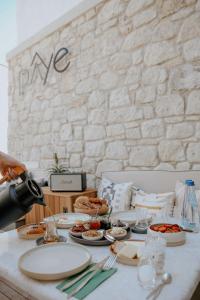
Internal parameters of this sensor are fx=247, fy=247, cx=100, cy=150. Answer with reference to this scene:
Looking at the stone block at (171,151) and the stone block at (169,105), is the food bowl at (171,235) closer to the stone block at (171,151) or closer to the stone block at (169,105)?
the stone block at (171,151)

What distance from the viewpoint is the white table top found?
0.68 meters

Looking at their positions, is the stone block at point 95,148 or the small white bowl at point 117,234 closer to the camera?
the small white bowl at point 117,234

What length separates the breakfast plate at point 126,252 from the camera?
86 cm

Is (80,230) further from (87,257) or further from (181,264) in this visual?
(181,264)

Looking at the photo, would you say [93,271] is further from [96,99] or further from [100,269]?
[96,99]

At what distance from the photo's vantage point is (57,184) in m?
2.83

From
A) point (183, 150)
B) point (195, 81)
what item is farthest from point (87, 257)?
point (195, 81)

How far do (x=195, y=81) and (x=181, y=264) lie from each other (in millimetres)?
1826

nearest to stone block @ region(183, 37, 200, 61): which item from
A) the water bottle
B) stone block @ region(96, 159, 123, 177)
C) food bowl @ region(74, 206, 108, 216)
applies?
stone block @ region(96, 159, 123, 177)

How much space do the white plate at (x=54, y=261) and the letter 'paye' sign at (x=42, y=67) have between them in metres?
2.84

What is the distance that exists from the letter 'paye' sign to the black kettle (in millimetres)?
2717

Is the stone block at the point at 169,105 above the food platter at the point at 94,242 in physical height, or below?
above

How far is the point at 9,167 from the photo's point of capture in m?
1.16

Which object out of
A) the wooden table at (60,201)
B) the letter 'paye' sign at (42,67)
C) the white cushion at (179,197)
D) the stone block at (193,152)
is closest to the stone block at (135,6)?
the letter 'paye' sign at (42,67)
